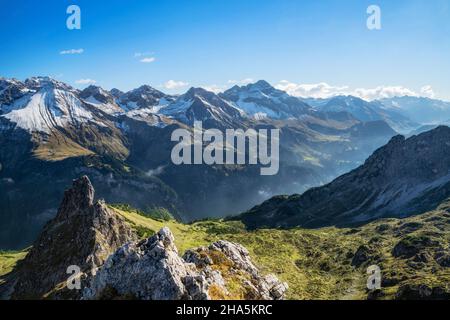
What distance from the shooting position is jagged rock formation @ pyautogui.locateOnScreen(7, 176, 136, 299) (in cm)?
11299

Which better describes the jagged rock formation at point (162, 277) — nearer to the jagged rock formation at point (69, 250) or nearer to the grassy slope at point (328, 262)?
the grassy slope at point (328, 262)

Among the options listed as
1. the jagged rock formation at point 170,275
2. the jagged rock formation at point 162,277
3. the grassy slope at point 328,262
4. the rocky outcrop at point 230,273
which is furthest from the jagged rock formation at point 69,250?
the jagged rock formation at point 162,277

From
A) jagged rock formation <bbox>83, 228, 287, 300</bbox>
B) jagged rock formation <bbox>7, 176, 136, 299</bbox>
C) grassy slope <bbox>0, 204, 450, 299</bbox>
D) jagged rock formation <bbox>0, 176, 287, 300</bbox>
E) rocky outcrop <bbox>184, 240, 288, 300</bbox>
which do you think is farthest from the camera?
jagged rock formation <bbox>7, 176, 136, 299</bbox>

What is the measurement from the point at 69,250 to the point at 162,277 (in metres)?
85.8

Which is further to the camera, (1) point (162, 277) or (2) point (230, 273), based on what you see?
(2) point (230, 273)

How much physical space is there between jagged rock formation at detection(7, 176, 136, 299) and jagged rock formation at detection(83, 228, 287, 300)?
57279 mm

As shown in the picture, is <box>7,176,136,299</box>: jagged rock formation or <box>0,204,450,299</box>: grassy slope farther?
<box>7,176,136,299</box>: jagged rock formation

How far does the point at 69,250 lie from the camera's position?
120188 millimetres

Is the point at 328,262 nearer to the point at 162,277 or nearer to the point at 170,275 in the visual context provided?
the point at 170,275

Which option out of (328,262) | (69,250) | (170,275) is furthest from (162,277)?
(328,262)

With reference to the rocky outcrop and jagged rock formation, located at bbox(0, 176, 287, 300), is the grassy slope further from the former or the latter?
jagged rock formation, located at bbox(0, 176, 287, 300)

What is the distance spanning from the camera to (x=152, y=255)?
154 feet

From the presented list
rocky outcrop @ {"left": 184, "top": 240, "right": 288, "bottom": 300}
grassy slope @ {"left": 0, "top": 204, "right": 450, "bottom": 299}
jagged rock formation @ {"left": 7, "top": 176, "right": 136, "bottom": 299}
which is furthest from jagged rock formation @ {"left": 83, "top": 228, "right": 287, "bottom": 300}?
jagged rock formation @ {"left": 7, "top": 176, "right": 136, "bottom": 299}

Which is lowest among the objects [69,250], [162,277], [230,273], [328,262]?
[328,262]
